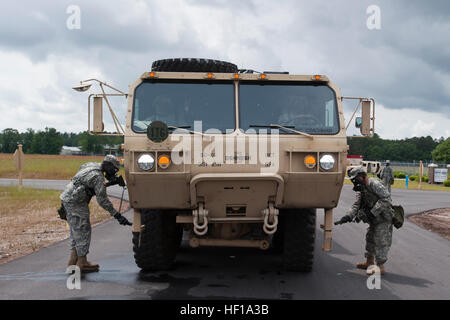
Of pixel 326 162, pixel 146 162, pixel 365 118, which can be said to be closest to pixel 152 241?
pixel 146 162

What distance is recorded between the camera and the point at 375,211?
A: 20.9 ft

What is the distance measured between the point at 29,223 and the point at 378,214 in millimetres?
8690

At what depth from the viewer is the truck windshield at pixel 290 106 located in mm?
5781

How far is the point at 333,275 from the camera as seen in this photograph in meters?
6.34

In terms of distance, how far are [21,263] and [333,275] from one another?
4529mm

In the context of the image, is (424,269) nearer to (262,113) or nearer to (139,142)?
(262,113)

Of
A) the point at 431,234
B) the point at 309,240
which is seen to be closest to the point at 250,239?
the point at 309,240

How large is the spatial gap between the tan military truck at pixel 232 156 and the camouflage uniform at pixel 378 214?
2.63 feet

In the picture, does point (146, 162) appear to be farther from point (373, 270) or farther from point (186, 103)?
point (373, 270)

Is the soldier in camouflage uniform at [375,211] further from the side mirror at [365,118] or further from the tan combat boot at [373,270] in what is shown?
the side mirror at [365,118]

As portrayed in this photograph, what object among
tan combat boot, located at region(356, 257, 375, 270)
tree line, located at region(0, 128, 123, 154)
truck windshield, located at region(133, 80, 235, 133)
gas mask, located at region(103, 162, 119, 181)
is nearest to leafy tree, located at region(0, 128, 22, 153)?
tree line, located at region(0, 128, 123, 154)

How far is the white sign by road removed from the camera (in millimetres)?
34969

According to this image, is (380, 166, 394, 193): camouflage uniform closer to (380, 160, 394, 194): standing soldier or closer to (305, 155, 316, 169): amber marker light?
(380, 160, 394, 194): standing soldier

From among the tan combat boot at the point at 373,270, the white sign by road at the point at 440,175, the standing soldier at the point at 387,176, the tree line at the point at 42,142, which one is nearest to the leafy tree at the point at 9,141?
the tree line at the point at 42,142
